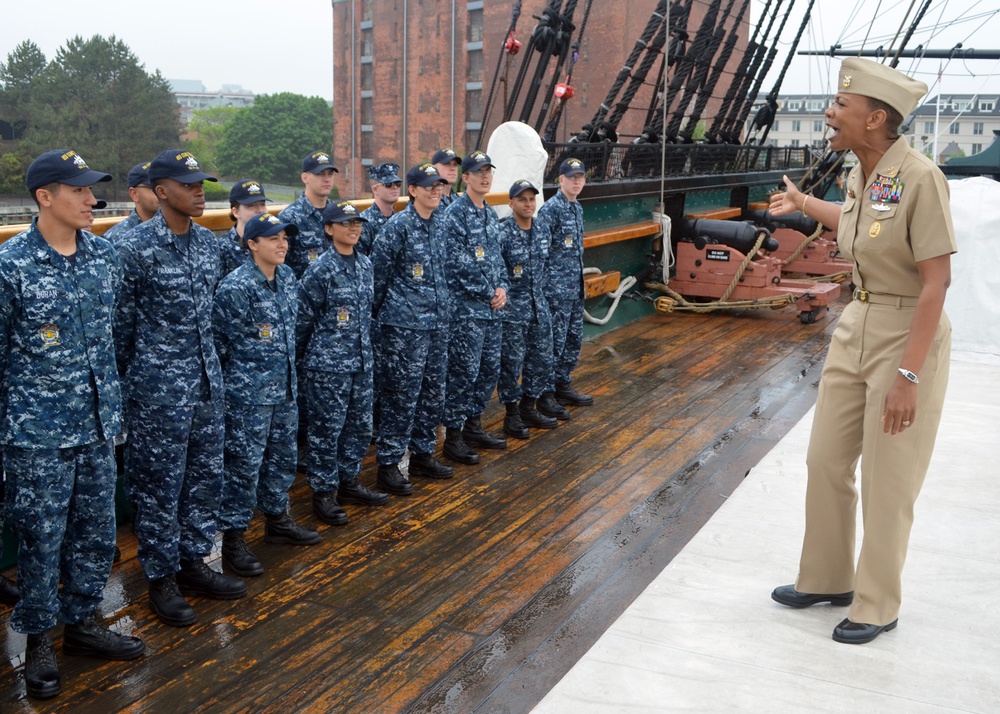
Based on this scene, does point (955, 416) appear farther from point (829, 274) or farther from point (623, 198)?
point (829, 274)

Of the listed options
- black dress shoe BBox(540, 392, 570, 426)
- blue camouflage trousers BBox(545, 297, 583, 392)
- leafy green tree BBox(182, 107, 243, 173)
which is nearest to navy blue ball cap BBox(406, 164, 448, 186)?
blue camouflage trousers BBox(545, 297, 583, 392)

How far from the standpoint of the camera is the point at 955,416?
5.48 metres

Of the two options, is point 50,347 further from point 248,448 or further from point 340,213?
point 340,213

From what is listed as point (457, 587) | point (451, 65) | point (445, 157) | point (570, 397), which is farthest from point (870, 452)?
point (451, 65)

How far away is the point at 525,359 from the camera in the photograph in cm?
550

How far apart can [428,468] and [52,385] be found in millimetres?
2140

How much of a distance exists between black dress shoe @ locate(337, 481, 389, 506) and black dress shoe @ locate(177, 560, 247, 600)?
90 centimetres

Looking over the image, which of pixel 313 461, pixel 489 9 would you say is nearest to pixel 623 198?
pixel 313 461

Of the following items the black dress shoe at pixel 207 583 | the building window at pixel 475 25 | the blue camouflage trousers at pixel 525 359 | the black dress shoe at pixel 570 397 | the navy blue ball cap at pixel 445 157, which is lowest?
the black dress shoe at pixel 570 397

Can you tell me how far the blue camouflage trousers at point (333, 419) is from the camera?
3926 millimetres

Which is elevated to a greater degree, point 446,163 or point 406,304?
point 446,163

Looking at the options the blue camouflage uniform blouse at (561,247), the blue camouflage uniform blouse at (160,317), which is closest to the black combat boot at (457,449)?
the blue camouflage uniform blouse at (561,247)

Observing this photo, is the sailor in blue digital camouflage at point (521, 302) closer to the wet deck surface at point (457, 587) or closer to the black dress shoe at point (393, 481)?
the wet deck surface at point (457, 587)

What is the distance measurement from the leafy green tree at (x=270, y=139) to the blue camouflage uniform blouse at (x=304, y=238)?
2.29 metres
